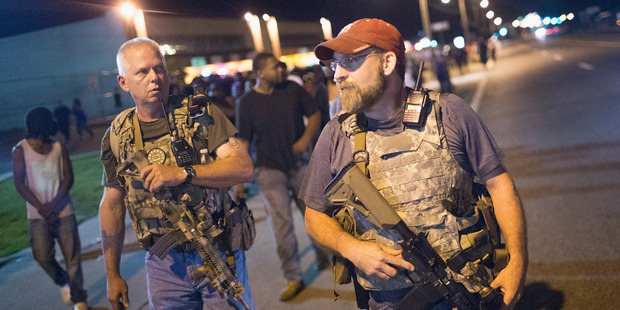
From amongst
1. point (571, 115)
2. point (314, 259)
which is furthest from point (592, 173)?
point (571, 115)

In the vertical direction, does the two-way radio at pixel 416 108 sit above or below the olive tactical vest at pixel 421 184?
above

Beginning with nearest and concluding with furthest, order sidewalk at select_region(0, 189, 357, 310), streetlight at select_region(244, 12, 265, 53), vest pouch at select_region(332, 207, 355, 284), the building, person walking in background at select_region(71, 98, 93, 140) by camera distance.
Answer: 1. vest pouch at select_region(332, 207, 355, 284)
2. sidewalk at select_region(0, 189, 357, 310)
3. the building
4. person walking in background at select_region(71, 98, 93, 140)
5. streetlight at select_region(244, 12, 265, 53)

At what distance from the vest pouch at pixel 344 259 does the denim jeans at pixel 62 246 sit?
12.7ft

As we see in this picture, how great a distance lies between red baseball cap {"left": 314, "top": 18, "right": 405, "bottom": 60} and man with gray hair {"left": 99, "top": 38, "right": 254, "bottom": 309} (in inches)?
32.4

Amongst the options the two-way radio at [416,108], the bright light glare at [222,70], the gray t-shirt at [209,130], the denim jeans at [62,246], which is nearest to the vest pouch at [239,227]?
the gray t-shirt at [209,130]

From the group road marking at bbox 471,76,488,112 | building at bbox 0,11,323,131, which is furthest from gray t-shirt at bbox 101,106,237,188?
road marking at bbox 471,76,488,112

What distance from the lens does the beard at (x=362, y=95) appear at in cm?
228

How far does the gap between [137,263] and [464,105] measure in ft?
18.6

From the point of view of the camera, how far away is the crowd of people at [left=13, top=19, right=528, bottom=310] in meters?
2.24

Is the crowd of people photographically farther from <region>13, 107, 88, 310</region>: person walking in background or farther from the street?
<region>13, 107, 88, 310</region>: person walking in background

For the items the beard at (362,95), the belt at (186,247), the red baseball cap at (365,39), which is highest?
the red baseball cap at (365,39)

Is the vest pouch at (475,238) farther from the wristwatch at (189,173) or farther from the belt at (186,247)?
the belt at (186,247)

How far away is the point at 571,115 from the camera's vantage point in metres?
11.9

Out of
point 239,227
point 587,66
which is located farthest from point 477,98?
point 239,227
